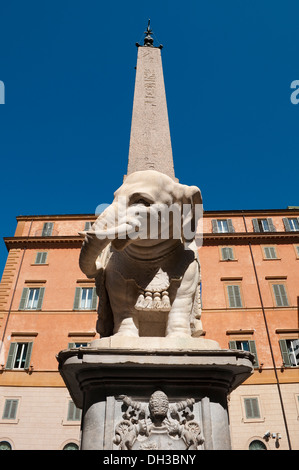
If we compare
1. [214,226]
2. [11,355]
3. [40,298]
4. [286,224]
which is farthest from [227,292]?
[11,355]

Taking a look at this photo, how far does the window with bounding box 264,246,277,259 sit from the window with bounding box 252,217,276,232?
71.8 inches

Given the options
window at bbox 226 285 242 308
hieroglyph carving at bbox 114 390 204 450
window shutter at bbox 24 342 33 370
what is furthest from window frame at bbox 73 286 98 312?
hieroglyph carving at bbox 114 390 204 450

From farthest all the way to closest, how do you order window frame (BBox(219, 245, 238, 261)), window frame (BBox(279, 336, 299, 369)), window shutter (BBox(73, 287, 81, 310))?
window frame (BBox(219, 245, 238, 261)) < window shutter (BBox(73, 287, 81, 310)) < window frame (BBox(279, 336, 299, 369))

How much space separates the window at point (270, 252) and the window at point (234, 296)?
9.82 ft

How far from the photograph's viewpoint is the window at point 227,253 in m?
23.3

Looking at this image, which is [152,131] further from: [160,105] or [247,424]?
[247,424]

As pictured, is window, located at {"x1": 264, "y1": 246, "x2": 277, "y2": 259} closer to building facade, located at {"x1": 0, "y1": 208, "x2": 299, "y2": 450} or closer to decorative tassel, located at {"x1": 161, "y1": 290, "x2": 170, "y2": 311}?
building facade, located at {"x1": 0, "y1": 208, "x2": 299, "y2": 450}

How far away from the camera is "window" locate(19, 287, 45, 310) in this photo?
21.6 m

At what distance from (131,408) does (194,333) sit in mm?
1059

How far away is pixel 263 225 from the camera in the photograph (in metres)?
25.6

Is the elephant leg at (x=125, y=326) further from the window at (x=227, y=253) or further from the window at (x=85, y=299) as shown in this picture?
the window at (x=227, y=253)

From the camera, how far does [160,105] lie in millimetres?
5438

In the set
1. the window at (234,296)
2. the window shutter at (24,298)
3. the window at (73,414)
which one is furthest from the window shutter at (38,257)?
the window at (234,296)

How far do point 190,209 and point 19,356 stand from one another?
19110mm
